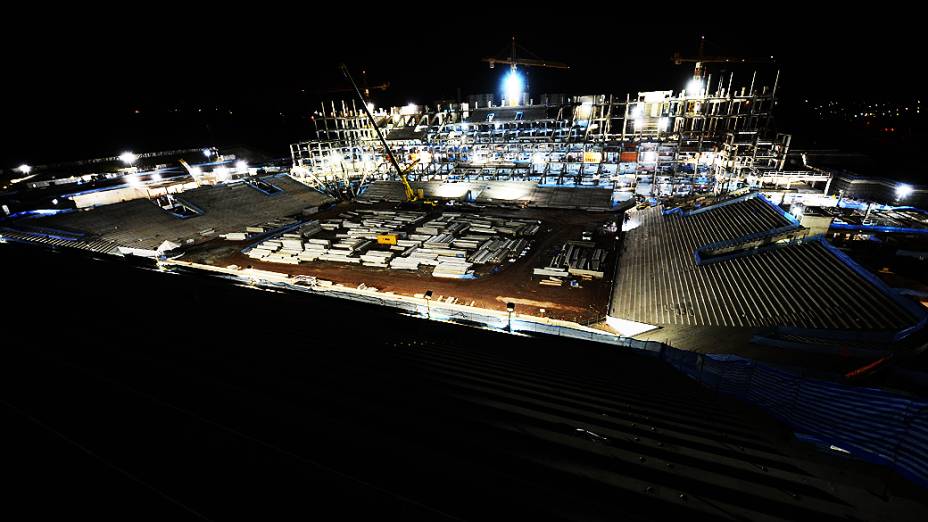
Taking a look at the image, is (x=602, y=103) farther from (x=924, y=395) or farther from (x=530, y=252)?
(x=924, y=395)

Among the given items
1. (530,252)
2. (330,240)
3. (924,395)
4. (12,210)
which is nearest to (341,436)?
(924,395)

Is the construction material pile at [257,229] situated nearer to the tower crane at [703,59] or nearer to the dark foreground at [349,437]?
the dark foreground at [349,437]

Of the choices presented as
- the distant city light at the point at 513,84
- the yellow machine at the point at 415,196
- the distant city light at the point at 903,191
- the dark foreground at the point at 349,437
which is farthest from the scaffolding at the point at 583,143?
the dark foreground at the point at 349,437

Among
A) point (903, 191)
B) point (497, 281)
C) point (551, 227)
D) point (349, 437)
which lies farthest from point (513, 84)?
point (349, 437)

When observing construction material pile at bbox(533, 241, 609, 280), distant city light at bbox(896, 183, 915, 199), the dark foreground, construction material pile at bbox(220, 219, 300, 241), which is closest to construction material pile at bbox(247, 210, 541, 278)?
construction material pile at bbox(533, 241, 609, 280)

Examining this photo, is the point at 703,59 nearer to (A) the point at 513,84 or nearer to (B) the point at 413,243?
(A) the point at 513,84
